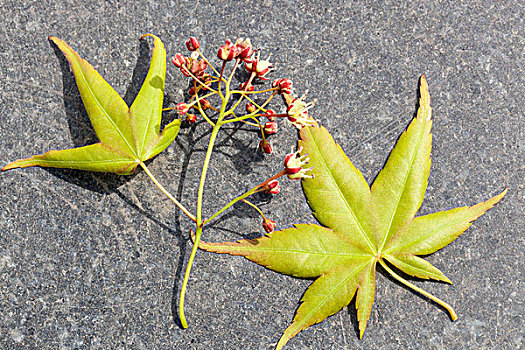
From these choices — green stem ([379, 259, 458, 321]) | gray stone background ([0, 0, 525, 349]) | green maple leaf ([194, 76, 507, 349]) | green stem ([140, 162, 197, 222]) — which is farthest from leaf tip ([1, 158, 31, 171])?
green stem ([379, 259, 458, 321])

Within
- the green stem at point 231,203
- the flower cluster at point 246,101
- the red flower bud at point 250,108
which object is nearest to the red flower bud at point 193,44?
the flower cluster at point 246,101

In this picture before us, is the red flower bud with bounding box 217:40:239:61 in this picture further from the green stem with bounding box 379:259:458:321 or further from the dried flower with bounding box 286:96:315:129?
the green stem with bounding box 379:259:458:321

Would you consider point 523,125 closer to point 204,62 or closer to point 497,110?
point 497,110

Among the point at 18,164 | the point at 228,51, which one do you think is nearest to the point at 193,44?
the point at 228,51

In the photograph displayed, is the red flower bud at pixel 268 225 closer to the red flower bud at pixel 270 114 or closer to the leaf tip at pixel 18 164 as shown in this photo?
the red flower bud at pixel 270 114

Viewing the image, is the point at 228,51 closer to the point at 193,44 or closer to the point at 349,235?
the point at 193,44

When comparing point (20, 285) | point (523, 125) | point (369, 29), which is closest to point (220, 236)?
point (20, 285)
